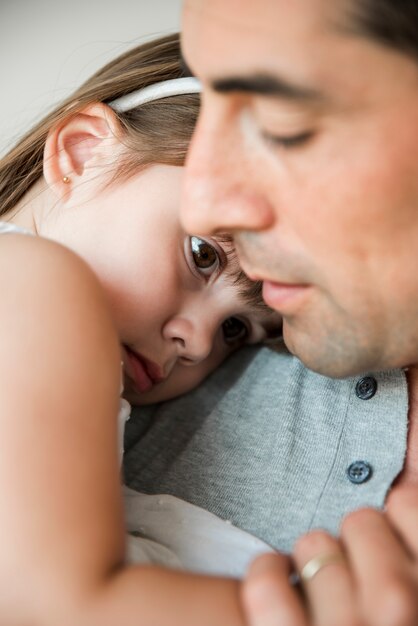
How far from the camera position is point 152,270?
4.03 feet

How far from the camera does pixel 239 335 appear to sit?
4.79ft

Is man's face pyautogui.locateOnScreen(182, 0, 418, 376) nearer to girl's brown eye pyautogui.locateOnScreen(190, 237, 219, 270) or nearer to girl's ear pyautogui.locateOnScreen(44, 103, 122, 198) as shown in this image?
girl's brown eye pyautogui.locateOnScreen(190, 237, 219, 270)

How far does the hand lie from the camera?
71 centimetres

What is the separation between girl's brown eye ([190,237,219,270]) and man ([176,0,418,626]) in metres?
0.26

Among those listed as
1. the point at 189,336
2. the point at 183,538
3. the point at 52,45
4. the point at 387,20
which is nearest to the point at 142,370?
the point at 189,336

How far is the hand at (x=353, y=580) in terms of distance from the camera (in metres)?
0.71

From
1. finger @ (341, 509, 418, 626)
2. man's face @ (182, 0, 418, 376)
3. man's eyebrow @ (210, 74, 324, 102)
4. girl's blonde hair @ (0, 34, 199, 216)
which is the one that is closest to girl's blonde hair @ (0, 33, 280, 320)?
girl's blonde hair @ (0, 34, 199, 216)

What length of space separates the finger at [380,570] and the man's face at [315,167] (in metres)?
0.25

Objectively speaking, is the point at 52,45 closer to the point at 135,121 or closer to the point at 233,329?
the point at 135,121

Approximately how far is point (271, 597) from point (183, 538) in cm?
29

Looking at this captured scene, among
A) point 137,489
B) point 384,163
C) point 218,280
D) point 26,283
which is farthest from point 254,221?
point 137,489

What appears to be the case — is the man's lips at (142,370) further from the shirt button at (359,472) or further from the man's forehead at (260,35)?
the man's forehead at (260,35)

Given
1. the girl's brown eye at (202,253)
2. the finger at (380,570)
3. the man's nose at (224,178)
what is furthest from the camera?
the girl's brown eye at (202,253)

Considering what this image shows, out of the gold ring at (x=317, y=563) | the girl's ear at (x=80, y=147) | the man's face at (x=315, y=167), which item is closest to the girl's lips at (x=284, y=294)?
the man's face at (x=315, y=167)
